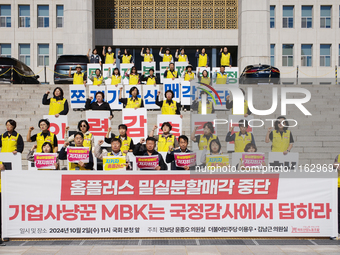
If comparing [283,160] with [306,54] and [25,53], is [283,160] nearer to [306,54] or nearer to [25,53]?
[306,54]

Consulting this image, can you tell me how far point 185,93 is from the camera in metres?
13.2

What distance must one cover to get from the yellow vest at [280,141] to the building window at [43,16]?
29.6m

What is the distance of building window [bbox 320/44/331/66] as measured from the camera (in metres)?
33.1

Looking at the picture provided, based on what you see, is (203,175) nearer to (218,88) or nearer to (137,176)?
(137,176)

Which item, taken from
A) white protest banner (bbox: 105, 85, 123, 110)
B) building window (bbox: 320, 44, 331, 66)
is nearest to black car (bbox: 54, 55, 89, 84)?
white protest banner (bbox: 105, 85, 123, 110)

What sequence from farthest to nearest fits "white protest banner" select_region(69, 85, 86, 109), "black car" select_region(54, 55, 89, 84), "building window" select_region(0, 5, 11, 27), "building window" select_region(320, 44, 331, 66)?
"building window" select_region(320, 44, 331, 66)
"building window" select_region(0, 5, 11, 27)
"black car" select_region(54, 55, 89, 84)
"white protest banner" select_region(69, 85, 86, 109)

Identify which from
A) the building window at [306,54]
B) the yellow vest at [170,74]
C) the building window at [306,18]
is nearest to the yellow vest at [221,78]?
the yellow vest at [170,74]

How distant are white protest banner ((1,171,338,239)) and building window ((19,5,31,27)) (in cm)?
3007

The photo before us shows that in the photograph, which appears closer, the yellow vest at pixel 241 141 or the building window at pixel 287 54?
the yellow vest at pixel 241 141

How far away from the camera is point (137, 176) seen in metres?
6.11

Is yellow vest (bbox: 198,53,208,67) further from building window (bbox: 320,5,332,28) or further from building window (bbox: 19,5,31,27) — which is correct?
building window (bbox: 19,5,31,27)

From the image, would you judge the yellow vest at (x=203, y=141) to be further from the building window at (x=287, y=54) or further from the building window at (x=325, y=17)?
the building window at (x=325, y=17)

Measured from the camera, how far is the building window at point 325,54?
3309cm

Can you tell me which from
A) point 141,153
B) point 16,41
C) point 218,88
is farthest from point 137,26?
point 141,153
